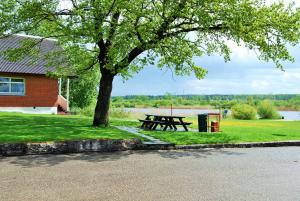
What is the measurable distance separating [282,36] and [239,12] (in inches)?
103

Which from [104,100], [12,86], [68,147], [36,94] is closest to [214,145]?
[68,147]

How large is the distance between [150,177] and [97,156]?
3139mm

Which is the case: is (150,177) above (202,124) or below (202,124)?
below

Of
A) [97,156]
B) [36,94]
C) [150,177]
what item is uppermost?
[36,94]

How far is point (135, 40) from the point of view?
661 inches

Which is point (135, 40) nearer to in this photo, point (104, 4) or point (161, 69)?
point (104, 4)

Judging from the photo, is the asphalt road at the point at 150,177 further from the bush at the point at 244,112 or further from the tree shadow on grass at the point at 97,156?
the bush at the point at 244,112

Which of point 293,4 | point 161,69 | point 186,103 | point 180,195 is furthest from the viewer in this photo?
point 186,103

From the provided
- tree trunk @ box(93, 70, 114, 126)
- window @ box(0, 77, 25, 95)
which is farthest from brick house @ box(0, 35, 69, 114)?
tree trunk @ box(93, 70, 114, 126)

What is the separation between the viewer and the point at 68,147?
1188cm

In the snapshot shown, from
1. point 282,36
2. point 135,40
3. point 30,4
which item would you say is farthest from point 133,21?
point 282,36

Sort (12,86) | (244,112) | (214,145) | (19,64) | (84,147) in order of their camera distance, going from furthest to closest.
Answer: (244,112), (19,64), (12,86), (214,145), (84,147)

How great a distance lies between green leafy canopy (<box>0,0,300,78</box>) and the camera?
53.3 feet

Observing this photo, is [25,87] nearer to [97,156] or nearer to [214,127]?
[214,127]
